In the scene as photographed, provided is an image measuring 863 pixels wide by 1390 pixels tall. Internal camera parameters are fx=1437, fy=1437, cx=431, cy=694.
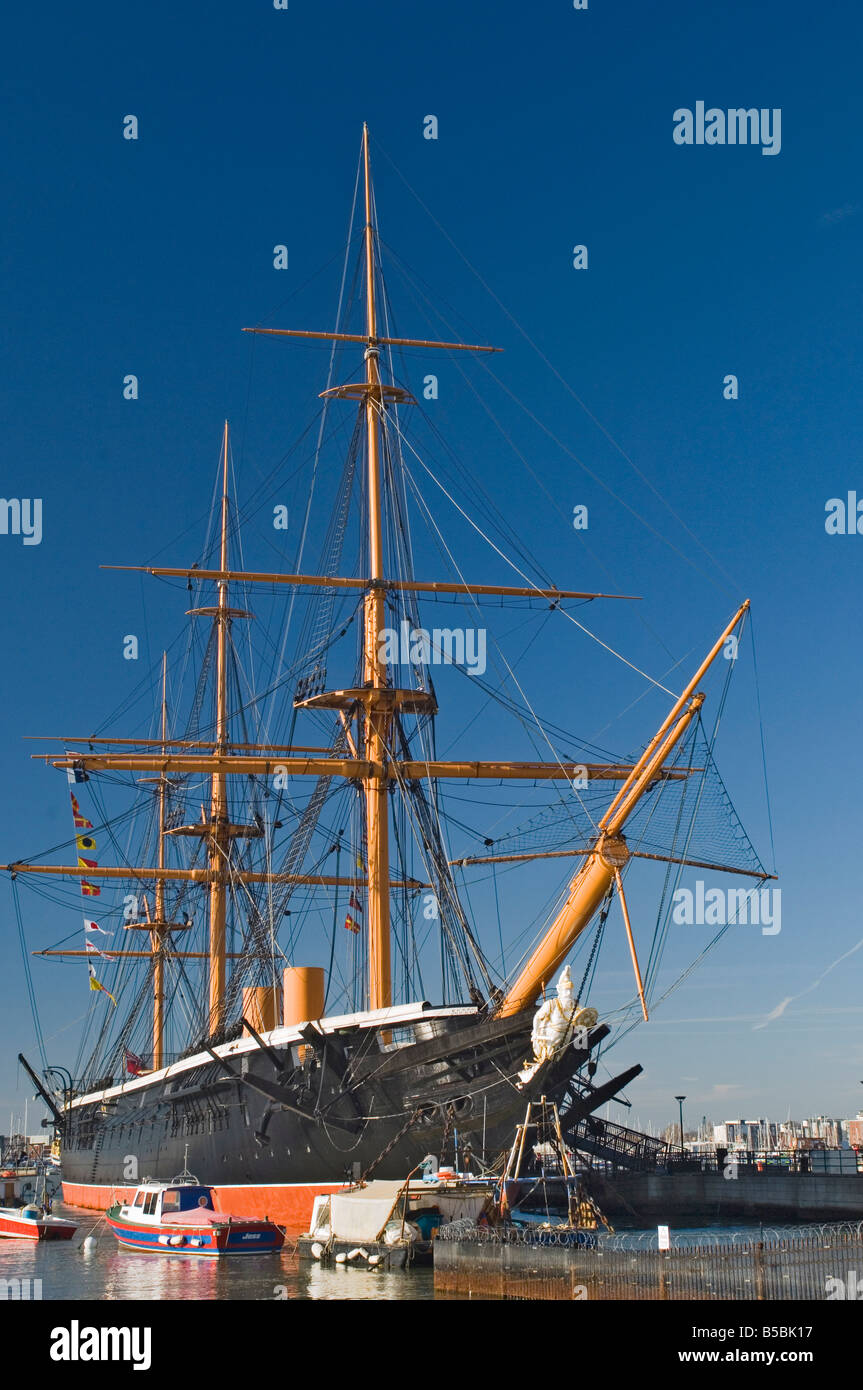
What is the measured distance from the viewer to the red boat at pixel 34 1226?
169 ft

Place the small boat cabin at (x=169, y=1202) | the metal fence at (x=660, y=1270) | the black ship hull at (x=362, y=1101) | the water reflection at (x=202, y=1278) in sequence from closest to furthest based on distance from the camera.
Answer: the metal fence at (x=660, y=1270) → the water reflection at (x=202, y=1278) → the small boat cabin at (x=169, y=1202) → the black ship hull at (x=362, y=1101)

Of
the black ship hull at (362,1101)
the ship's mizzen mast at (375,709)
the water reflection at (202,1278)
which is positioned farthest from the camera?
the ship's mizzen mast at (375,709)

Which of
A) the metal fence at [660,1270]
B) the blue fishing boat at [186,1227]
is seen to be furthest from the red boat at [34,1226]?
the metal fence at [660,1270]

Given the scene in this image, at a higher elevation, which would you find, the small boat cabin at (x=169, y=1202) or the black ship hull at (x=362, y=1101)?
the black ship hull at (x=362, y=1101)

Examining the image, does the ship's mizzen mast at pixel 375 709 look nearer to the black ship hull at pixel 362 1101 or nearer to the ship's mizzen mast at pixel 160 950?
the black ship hull at pixel 362 1101

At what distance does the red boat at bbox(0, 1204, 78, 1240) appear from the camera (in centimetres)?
5162

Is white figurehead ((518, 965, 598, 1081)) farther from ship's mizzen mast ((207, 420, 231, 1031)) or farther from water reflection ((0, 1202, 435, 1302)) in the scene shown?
ship's mizzen mast ((207, 420, 231, 1031))

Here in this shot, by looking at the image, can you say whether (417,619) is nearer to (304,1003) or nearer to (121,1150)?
(304,1003)

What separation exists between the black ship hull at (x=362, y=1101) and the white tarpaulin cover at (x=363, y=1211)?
468cm

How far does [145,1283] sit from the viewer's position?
111 ft

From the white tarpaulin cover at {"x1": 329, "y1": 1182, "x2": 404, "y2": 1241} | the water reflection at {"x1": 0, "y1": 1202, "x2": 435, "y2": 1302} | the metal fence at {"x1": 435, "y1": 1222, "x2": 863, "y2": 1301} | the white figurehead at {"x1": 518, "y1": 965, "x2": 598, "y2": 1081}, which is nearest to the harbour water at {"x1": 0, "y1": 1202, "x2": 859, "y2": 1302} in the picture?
the water reflection at {"x1": 0, "y1": 1202, "x2": 435, "y2": 1302}

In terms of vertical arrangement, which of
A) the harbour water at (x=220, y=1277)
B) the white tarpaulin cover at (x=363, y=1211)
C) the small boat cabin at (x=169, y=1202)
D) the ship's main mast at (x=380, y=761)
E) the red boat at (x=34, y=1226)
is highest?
the ship's main mast at (x=380, y=761)

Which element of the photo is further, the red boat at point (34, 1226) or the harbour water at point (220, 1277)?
the red boat at point (34, 1226)

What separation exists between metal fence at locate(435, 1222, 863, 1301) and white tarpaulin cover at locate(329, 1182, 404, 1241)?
5.20 metres
